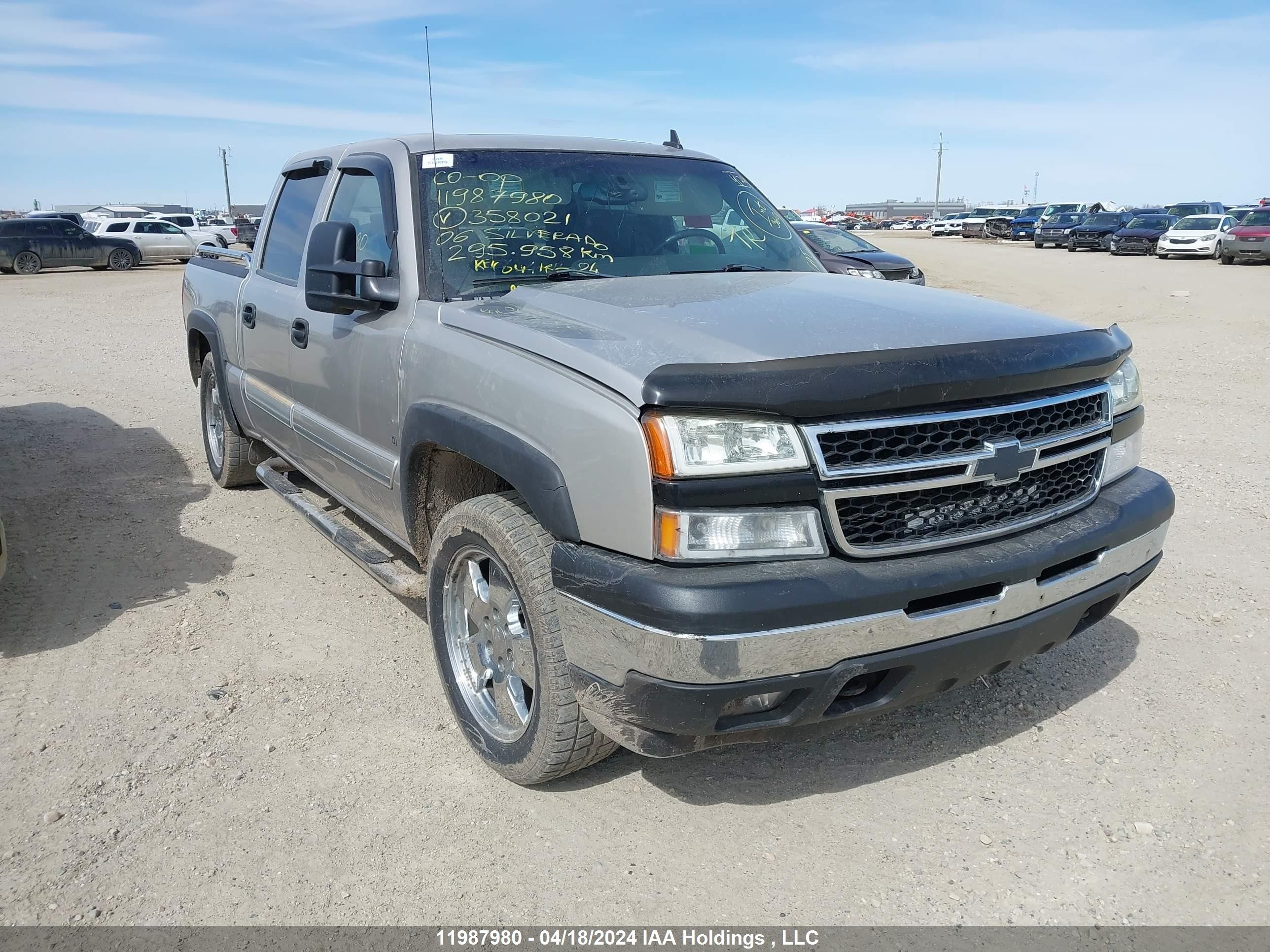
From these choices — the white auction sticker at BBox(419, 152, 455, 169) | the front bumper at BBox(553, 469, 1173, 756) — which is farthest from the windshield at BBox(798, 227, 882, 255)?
the front bumper at BBox(553, 469, 1173, 756)

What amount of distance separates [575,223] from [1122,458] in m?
2.04

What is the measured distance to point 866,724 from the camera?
11.1 ft

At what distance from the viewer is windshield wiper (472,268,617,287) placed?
3.41m

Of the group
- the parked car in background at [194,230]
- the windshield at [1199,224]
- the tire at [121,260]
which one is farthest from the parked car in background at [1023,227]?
the tire at [121,260]

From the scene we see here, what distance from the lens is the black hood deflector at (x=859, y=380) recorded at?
228 cm

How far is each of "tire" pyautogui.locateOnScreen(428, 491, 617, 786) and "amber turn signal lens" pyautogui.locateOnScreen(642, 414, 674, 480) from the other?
52 centimetres

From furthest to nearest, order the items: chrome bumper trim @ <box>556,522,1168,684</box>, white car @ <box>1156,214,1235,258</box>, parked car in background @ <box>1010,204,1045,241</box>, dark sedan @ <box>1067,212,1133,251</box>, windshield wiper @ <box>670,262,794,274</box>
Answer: parked car in background @ <box>1010,204,1045,241</box> → dark sedan @ <box>1067,212,1133,251</box> → white car @ <box>1156,214,1235,258</box> → windshield wiper @ <box>670,262,794,274</box> → chrome bumper trim @ <box>556,522,1168,684</box>

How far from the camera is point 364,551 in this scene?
388cm

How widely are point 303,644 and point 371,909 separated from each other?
1.73 m

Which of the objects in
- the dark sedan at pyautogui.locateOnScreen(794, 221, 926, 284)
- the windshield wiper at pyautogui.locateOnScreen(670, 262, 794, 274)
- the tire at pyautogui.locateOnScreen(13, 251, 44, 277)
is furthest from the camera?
the tire at pyautogui.locateOnScreen(13, 251, 44, 277)

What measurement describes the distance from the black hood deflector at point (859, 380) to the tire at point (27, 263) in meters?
31.7

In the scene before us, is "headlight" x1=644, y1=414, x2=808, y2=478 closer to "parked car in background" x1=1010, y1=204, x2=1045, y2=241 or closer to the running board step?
the running board step

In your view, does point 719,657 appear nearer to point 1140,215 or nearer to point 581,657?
point 581,657

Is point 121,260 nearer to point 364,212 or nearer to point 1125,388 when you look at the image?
point 364,212
